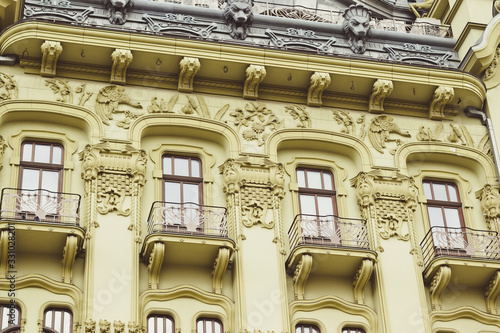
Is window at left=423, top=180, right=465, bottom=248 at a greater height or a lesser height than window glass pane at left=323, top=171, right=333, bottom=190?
lesser

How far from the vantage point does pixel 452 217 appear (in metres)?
24.9

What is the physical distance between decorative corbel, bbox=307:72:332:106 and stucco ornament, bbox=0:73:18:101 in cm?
679

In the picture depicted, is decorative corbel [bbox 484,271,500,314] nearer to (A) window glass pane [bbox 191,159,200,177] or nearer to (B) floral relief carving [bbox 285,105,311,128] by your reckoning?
(B) floral relief carving [bbox 285,105,311,128]

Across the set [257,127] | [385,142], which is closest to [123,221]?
[257,127]

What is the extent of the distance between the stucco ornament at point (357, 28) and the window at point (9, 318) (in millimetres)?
10700

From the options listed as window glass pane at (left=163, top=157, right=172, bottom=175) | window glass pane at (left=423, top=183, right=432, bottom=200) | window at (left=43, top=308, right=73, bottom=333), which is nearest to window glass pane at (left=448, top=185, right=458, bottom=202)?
window glass pane at (left=423, top=183, right=432, bottom=200)

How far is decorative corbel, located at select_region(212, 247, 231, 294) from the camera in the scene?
2202cm

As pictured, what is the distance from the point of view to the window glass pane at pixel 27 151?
23.3m

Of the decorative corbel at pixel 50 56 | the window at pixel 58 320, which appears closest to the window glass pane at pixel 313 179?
the decorative corbel at pixel 50 56

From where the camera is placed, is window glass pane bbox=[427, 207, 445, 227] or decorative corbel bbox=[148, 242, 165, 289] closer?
decorative corbel bbox=[148, 242, 165, 289]

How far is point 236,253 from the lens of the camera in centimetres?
2245

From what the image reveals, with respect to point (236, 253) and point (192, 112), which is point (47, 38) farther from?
point (236, 253)

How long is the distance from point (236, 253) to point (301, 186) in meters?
2.86

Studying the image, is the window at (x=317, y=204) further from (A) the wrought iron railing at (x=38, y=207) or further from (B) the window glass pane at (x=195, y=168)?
(A) the wrought iron railing at (x=38, y=207)
